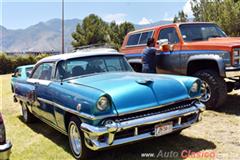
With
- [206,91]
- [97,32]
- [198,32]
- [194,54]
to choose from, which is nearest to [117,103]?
[206,91]

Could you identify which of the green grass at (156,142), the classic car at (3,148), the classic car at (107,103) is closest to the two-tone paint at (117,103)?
the classic car at (107,103)

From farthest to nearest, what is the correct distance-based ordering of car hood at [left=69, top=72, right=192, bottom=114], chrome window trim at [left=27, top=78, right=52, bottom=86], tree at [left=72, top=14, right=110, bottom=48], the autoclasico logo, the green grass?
tree at [left=72, top=14, right=110, bottom=48]
chrome window trim at [left=27, top=78, right=52, bottom=86]
the green grass
the autoclasico logo
car hood at [left=69, top=72, right=192, bottom=114]

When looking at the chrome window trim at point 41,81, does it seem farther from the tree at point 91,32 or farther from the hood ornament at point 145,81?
the tree at point 91,32

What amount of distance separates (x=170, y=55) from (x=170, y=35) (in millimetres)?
600

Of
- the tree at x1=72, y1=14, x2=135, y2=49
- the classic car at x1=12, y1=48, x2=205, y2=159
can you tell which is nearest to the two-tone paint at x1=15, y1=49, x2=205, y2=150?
the classic car at x1=12, y1=48, x2=205, y2=159

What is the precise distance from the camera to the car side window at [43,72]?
6210 millimetres

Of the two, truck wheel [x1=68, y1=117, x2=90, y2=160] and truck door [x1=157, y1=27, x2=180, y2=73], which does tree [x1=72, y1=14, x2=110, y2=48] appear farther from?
truck wheel [x1=68, y1=117, x2=90, y2=160]

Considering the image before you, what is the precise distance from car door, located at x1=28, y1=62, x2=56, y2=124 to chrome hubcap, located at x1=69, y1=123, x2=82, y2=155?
0.68 meters

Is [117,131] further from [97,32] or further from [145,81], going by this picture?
[97,32]

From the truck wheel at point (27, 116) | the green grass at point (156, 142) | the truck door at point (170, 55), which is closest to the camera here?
the green grass at point (156, 142)

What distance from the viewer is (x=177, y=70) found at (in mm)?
8312

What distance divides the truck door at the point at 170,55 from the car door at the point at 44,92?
3367 millimetres

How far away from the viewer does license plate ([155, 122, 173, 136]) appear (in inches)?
185

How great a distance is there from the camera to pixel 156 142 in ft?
18.4
